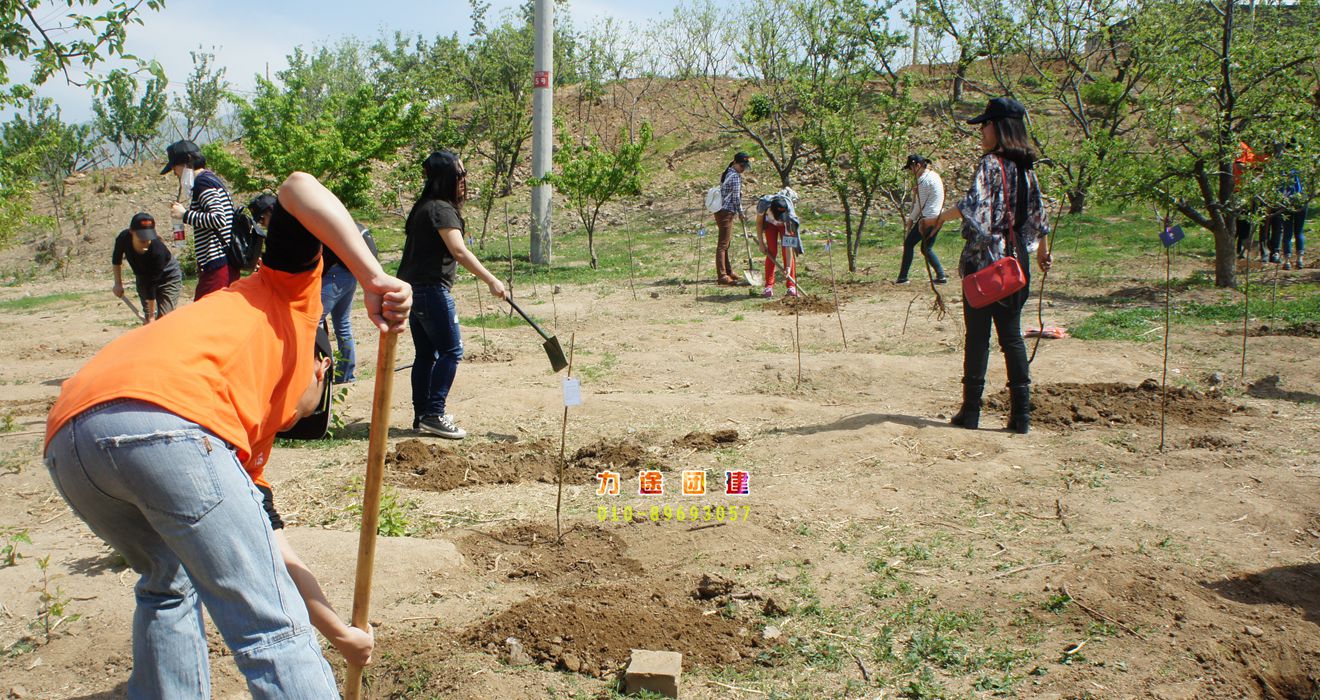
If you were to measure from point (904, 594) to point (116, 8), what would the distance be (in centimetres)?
526

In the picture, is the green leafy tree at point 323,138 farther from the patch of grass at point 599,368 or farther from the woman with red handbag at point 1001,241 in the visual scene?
the woman with red handbag at point 1001,241

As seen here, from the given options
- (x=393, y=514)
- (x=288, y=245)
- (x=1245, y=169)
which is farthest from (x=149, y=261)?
(x=1245, y=169)

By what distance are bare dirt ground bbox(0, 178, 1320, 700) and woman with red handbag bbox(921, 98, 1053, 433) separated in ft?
1.31

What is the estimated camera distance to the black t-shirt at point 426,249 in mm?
5602

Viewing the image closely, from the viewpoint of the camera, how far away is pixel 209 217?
6508mm

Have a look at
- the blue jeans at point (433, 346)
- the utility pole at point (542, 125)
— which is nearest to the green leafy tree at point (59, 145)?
the utility pole at point (542, 125)

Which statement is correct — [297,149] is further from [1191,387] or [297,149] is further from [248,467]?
[248,467]

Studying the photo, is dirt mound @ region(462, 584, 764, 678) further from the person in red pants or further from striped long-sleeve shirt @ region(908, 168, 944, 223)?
striped long-sleeve shirt @ region(908, 168, 944, 223)

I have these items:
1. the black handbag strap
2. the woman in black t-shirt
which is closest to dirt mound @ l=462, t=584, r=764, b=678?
the woman in black t-shirt

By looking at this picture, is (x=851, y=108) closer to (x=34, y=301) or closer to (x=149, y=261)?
(x=149, y=261)

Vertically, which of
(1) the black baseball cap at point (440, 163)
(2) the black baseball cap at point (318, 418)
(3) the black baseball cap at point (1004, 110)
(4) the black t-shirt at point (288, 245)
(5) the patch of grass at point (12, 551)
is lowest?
(5) the patch of grass at point (12, 551)

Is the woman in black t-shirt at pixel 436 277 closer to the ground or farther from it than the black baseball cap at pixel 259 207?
closer to the ground

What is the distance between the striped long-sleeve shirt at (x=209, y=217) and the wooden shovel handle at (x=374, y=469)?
186 inches

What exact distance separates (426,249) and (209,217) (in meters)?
1.89
